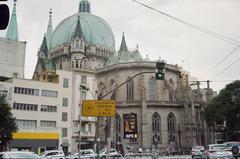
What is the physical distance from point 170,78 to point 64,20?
3856 centimetres

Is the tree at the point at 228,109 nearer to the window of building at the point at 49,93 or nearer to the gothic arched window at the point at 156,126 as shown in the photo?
the gothic arched window at the point at 156,126

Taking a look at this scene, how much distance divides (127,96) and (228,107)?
73.2 feet

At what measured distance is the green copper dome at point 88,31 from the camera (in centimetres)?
8725

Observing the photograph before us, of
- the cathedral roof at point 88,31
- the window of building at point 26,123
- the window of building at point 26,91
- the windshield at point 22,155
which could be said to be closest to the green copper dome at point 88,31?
the cathedral roof at point 88,31

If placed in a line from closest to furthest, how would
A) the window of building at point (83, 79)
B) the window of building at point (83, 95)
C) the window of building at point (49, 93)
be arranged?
the window of building at point (49, 93) < the window of building at point (83, 95) < the window of building at point (83, 79)

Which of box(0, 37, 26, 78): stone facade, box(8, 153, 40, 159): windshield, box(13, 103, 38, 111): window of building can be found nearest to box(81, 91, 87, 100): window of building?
box(13, 103, 38, 111): window of building

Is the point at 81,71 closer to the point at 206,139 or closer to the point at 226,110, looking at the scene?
the point at 226,110

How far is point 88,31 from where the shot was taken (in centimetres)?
8838

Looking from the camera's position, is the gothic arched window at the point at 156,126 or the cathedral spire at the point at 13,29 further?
the cathedral spire at the point at 13,29

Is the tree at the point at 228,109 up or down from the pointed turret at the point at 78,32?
down

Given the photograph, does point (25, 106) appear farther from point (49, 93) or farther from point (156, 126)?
point (156, 126)

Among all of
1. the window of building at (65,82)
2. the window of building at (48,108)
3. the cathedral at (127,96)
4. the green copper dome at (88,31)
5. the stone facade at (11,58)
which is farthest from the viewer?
the green copper dome at (88,31)

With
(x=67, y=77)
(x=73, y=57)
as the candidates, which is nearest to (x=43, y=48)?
(x=73, y=57)

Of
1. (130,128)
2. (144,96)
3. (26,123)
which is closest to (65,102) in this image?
(26,123)
